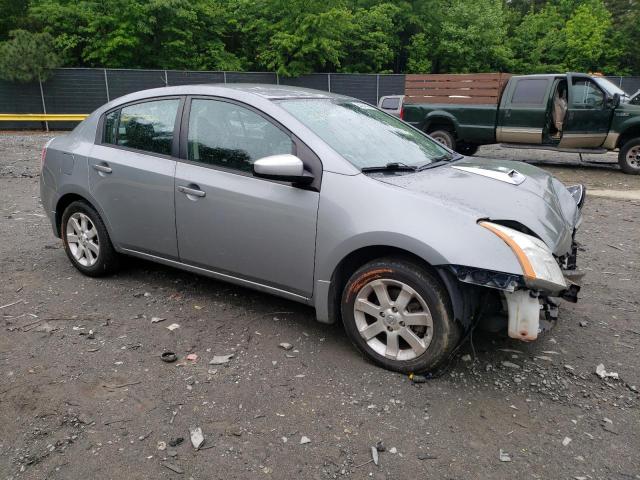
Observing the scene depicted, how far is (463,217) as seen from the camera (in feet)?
9.78

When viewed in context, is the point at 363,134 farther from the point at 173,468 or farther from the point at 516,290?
the point at 173,468

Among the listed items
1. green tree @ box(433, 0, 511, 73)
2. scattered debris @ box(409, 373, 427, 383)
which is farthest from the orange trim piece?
green tree @ box(433, 0, 511, 73)

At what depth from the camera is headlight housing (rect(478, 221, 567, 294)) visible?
2.77 metres

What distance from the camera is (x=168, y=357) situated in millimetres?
3465

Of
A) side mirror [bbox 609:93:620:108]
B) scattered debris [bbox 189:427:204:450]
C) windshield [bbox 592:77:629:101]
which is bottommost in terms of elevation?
scattered debris [bbox 189:427:204:450]

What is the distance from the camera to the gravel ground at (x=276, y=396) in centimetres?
254

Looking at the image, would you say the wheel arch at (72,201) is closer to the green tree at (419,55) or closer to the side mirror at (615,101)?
the side mirror at (615,101)

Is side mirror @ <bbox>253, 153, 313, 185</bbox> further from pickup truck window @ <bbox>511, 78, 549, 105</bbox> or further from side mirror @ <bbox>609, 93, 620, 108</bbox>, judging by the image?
side mirror @ <bbox>609, 93, 620, 108</bbox>

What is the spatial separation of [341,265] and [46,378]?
6.34 ft

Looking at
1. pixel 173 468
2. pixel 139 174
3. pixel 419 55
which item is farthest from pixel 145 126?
pixel 419 55

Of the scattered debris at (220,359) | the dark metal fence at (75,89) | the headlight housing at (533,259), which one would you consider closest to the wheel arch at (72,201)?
the scattered debris at (220,359)

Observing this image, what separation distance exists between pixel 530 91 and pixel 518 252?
976 cm

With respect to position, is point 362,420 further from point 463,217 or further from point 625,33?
point 625,33

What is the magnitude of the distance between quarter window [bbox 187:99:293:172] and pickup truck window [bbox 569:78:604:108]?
30.5 feet
